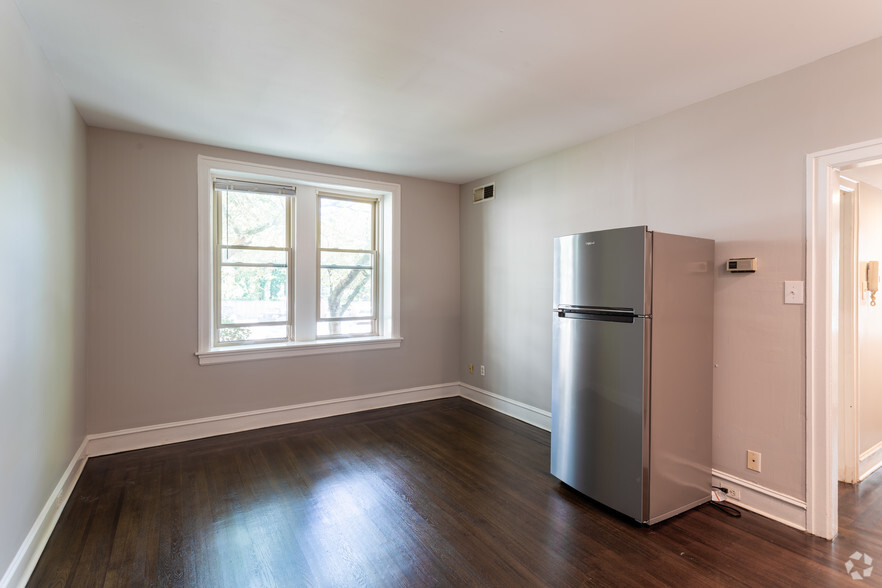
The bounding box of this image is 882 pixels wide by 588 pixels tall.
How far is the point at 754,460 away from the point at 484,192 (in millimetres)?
3439

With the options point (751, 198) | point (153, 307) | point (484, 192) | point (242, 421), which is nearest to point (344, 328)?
point (242, 421)

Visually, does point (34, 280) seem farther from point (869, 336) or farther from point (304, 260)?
point (869, 336)

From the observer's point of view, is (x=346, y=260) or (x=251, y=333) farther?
(x=346, y=260)

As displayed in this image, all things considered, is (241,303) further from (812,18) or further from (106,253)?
(812,18)

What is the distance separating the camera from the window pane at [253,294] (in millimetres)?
4039

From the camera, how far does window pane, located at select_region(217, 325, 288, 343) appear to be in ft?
13.2

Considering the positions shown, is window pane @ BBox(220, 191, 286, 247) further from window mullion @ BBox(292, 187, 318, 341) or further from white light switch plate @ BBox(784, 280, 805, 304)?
white light switch plate @ BBox(784, 280, 805, 304)

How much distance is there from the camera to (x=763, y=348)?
253cm

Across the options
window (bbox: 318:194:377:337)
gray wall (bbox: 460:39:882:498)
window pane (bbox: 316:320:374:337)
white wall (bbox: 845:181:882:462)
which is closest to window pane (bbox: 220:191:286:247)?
window (bbox: 318:194:377:337)

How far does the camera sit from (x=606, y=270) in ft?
8.37

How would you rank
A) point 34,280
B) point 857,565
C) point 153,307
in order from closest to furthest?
point 857,565
point 34,280
point 153,307

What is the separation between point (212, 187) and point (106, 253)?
1.03 m

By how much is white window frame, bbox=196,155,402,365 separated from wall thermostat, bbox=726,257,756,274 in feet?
10.4

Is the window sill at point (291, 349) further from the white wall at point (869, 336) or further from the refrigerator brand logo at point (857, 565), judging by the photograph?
the white wall at point (869, 336)
